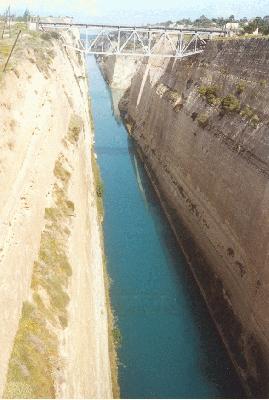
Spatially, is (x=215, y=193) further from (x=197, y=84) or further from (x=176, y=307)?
(x=197, y=84)

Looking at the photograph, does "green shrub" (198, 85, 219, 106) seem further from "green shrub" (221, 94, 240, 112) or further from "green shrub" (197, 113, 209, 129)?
"green shrub" (221, 94, 240, 112)

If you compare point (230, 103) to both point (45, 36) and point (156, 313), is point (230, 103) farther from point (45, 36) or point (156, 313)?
point (45, 36)

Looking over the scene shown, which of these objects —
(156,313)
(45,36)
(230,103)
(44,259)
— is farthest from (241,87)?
(45,36)

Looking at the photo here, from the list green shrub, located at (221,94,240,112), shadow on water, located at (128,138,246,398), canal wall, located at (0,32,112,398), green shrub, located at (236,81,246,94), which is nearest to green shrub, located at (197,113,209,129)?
green shrub, located at (221,94,240,112)

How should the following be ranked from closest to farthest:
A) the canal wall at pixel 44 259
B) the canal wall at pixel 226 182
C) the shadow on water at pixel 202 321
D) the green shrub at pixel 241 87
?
the canal wall at pixel 44 259 < the shadow on water at pixel 202 321 < the canal wall at pixel 226 182 < the green shrub at pixel 241 87

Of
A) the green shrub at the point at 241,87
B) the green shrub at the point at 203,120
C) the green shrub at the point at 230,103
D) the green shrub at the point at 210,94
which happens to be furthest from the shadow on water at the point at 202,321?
the green shrub at the point at 241,87

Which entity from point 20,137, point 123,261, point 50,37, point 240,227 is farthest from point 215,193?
point 50,37

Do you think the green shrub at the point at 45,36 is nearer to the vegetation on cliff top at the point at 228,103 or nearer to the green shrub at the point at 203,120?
the vegetation on cliff top at the point at 228,103
